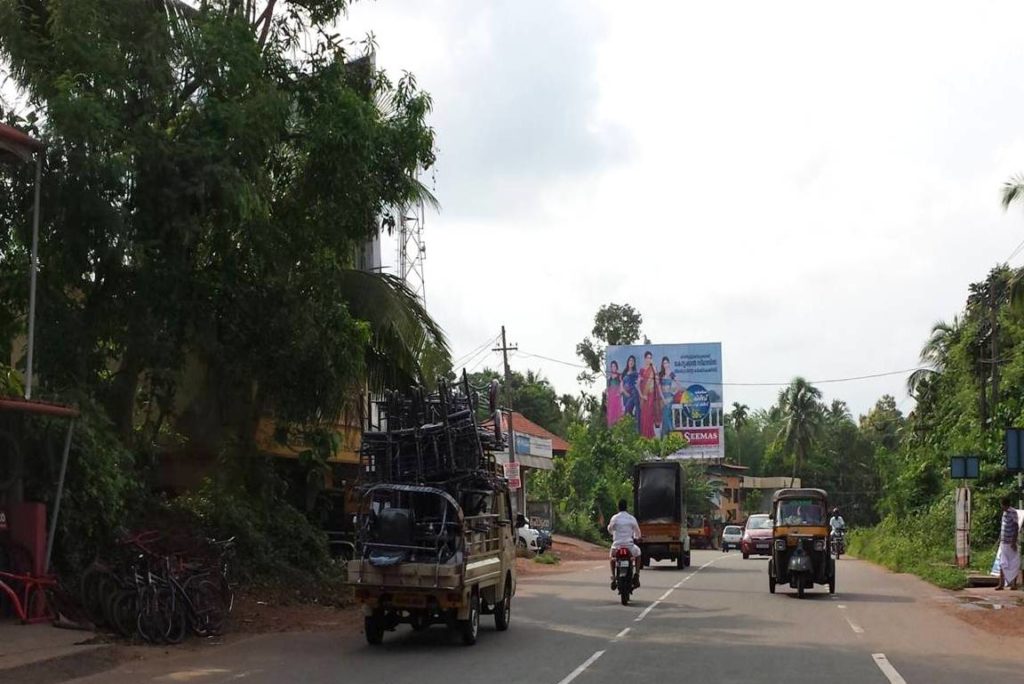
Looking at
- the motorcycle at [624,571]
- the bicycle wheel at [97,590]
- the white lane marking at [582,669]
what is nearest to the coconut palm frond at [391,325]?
the motorcycle at [624,571]

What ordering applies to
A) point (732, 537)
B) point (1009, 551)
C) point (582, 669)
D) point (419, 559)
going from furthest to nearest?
point (732, 537), point (1009, 551), point (419, 559), point (582, 669)

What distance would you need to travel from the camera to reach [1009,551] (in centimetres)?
2527

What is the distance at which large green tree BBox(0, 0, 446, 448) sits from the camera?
697 inches

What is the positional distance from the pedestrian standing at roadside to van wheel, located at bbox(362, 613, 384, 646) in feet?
48.6

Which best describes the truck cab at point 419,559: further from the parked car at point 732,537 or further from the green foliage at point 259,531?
the parked car at point 732,537

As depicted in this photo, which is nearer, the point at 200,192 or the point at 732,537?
the point at 200,192

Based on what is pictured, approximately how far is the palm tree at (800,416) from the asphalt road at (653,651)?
7236cm

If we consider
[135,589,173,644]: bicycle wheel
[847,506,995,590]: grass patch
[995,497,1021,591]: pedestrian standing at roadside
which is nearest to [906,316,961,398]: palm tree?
[847,506,995,590]: grass patch

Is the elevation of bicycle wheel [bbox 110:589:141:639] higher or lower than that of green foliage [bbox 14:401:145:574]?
lower

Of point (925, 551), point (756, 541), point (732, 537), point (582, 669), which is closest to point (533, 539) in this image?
point (756, 541)

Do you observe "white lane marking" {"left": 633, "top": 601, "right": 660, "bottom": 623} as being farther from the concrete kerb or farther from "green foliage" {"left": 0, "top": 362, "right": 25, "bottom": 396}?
"green foliage" {"left": 0, "top": 362, "right": 25, "bottom": 396}

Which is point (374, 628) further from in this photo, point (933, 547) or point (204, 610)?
point (933, 547)

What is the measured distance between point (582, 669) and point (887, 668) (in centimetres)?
349

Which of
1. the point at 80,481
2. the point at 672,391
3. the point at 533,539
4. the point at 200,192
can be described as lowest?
the point at 533,539
